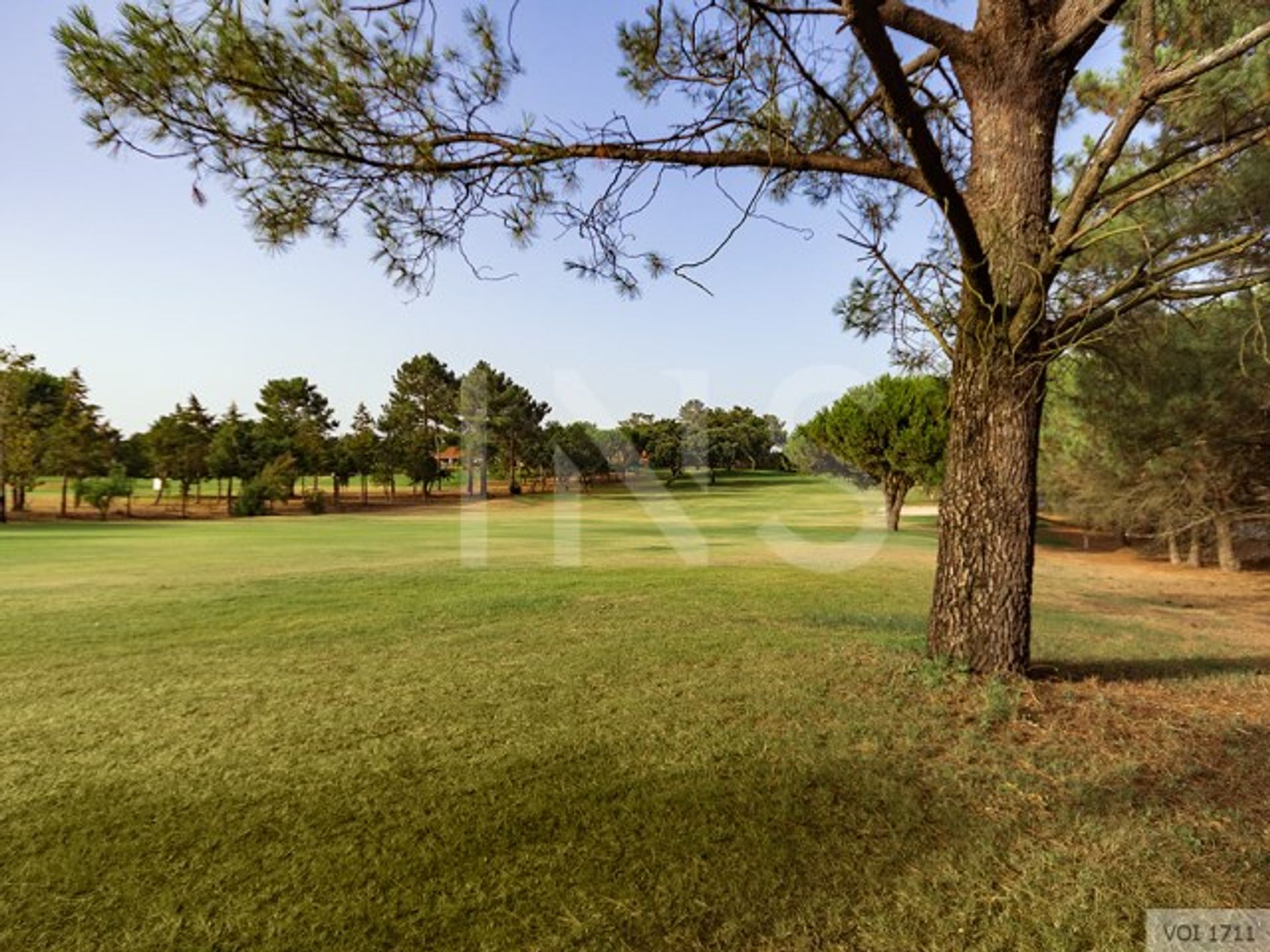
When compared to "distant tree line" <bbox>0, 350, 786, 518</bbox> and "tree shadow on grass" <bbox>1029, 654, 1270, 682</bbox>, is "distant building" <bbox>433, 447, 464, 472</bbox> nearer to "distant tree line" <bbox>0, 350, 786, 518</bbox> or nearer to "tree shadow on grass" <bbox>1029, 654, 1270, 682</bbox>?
"distant tree line" <bbox>0, 350, 786, 518</bbox>

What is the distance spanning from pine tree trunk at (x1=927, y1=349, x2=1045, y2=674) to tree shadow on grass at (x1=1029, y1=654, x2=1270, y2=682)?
49cm

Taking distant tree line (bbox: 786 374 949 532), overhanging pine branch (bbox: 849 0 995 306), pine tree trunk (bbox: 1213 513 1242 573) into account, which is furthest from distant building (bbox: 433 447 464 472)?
overhanging pine branch (bbox: 849 0 995 306)

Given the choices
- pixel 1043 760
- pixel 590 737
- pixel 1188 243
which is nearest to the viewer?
pixel 1043 760

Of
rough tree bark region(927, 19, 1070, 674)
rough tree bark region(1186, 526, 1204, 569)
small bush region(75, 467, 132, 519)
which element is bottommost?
rough tree bark region(1186, 526, 1204, 569)

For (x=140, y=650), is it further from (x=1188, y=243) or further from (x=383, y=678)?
(x=1188, y=243)

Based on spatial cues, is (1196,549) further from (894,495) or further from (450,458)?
(450,458)

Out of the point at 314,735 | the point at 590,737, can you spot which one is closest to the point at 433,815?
the point at 590,737

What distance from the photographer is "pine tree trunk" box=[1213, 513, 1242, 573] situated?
13.9 metres

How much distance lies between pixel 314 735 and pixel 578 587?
15.8 ft

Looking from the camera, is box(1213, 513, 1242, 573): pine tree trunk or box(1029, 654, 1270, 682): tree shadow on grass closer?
box(1029, 654, 1270, 682): tree shadow on grass

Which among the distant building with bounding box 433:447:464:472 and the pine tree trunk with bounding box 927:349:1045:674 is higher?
the distant building with bounding box 433:447:464:472

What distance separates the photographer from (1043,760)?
8.71ft

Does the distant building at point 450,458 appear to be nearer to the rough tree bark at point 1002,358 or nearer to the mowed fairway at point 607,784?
the mowed fairway at point 607,784

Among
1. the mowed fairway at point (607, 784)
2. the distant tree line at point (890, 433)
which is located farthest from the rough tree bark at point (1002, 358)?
the distant tree line at point (890, 433)
